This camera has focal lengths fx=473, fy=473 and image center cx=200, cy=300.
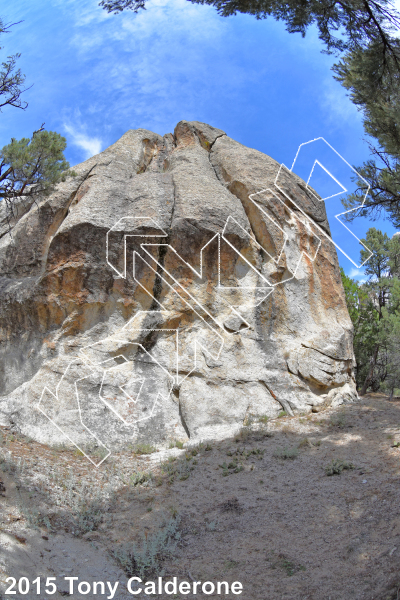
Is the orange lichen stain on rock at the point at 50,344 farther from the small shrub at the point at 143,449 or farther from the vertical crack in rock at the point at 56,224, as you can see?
the small shrub at the point at 143,449

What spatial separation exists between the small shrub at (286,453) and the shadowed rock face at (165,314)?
1365mm

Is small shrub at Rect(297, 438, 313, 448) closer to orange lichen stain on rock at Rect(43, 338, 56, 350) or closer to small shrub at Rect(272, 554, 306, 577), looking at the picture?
small shrub at Rect(272, 554, 306, 577)

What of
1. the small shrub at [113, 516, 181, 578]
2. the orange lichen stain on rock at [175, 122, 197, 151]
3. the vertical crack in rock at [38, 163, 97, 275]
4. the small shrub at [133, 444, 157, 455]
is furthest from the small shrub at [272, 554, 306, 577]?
the orange lichen stain on rock at [175, 122, 197, 151]

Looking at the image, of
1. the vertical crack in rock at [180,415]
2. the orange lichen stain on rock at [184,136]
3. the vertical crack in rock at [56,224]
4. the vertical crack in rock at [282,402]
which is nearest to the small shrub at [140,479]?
the vertical crack in rock at [180,415]

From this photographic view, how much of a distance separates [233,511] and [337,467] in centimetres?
200

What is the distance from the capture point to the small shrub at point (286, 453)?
8898 millimetres

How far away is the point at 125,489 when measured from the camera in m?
8.29

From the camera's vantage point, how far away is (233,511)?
735 centimetres

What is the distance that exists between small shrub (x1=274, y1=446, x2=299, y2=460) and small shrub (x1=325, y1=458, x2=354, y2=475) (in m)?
0.85

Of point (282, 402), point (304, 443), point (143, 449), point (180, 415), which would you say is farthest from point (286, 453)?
point (143, 449)

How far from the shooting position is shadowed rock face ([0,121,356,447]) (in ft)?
35.0

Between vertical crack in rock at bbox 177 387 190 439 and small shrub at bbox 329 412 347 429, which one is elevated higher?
vertical crack in rock at bbox 177 387 190 439

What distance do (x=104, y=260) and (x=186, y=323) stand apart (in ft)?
8.42

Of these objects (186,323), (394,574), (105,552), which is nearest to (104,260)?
(186,323)
